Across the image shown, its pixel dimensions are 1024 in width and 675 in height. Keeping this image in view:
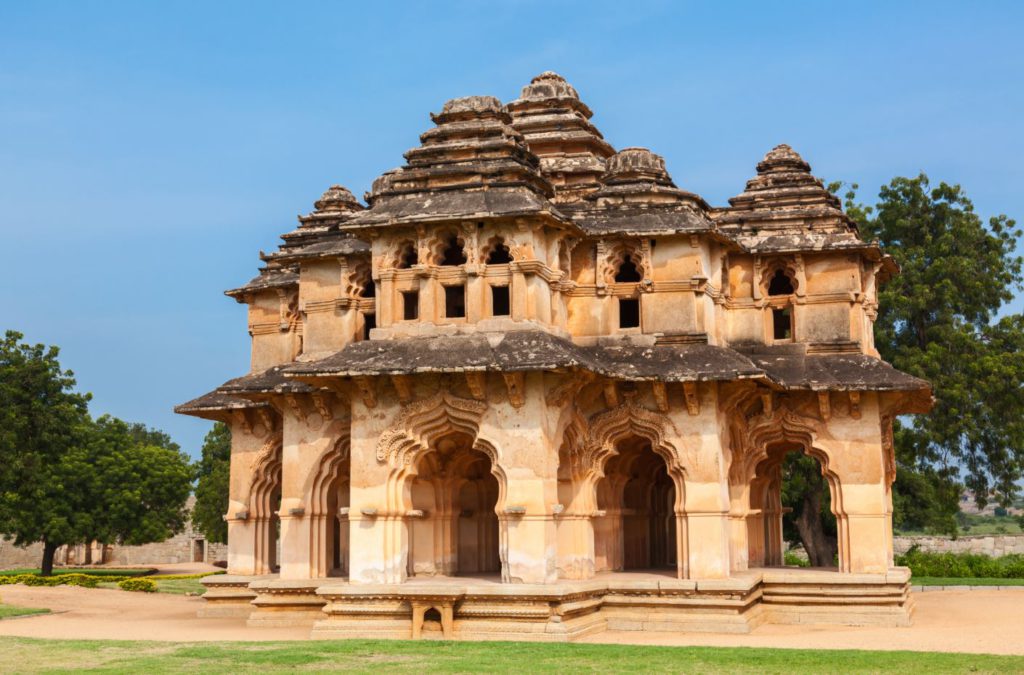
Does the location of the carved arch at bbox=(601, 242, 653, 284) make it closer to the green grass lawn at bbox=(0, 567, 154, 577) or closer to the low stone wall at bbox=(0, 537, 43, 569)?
the green grass lawn at bbox=(0, 567, 154, 577)

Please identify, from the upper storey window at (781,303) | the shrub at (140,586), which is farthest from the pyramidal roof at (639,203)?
the shrub at (140,586)

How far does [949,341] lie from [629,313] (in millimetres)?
17509

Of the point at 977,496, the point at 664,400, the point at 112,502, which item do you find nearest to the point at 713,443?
the point at 664,400

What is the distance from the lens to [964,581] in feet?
97.6

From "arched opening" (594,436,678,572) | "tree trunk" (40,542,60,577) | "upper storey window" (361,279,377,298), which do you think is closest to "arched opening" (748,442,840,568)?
"arched opening" (594,436,678,572)

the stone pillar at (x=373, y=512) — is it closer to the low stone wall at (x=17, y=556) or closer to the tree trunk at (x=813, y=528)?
the tree trunk at (x=813, y=528)

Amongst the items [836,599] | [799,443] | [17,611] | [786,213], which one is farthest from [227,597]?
[786,213]

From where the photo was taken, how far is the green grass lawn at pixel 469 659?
14.5m

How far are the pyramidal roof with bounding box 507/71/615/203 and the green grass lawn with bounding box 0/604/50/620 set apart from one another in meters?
13.3

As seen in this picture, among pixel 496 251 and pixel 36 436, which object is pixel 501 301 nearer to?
pixel 496 251

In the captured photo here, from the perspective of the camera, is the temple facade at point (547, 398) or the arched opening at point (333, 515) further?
the arched opening at point (333, 515)

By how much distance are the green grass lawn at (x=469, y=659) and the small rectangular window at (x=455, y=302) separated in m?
5.92

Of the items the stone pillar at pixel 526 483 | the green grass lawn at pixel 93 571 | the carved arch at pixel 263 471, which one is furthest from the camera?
the green grass lawn at pixel 93 571

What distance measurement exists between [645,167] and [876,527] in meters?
7.32
